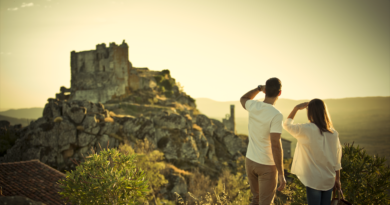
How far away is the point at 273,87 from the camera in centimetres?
359

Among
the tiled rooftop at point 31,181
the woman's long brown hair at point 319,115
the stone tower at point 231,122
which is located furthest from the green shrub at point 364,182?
the stone tower at point 231,122

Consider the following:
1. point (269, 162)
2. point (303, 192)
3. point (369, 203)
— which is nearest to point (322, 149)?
point (269, 162)

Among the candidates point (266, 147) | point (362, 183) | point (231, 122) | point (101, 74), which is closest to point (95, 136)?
point (101, 74)

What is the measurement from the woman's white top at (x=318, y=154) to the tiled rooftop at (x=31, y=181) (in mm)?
11843

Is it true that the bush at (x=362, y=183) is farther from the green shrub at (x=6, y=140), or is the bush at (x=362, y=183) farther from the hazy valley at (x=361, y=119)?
the hazy valley at (x=361, y=119)

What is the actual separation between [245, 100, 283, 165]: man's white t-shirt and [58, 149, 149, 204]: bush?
2598mm

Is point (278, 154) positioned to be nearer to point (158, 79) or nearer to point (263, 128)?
point (263, 128)

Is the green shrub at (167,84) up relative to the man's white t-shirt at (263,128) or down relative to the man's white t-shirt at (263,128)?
up

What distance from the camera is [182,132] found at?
2905 centimetres

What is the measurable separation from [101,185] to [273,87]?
3.71 meters

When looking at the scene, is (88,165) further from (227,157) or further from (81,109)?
(227,157)

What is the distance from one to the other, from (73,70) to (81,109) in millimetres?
22460

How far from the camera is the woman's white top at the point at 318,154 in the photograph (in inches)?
139

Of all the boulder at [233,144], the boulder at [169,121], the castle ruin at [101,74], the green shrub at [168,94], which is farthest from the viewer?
the green shrub at [168,94]
